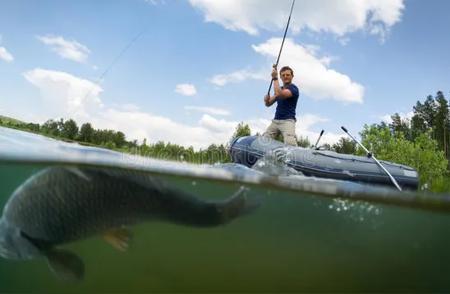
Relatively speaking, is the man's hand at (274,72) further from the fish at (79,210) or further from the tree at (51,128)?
the fish at (79,210)

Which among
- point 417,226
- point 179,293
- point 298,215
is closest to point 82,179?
point 179,293

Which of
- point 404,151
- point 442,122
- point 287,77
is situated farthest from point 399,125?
point 287,77

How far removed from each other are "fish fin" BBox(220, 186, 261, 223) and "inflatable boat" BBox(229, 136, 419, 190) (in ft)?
8.62

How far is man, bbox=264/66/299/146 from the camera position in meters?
8.24

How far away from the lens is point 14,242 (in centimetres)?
322

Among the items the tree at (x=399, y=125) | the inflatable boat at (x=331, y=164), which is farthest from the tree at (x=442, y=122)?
the inflatable boat at (x=331, y=164)

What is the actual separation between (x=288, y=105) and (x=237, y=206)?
176 inches

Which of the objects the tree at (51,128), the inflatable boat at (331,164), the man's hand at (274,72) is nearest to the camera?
the tree at (51,128)

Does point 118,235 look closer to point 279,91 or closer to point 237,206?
point 237,206

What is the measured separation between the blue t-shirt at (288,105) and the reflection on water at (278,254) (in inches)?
89.8

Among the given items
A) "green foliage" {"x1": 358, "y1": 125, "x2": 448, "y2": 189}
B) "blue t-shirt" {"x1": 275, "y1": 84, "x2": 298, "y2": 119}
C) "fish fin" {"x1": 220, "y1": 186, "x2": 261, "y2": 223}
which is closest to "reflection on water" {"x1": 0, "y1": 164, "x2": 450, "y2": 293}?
"fish fin" {"x1": 220, "y1": 186, "x2": 261, "y2": 223}

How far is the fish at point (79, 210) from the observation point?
3.19m

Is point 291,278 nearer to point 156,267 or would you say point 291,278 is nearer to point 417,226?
point 156,267

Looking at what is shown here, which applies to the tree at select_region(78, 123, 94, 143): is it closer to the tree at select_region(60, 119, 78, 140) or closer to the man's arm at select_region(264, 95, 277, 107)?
the tree at select_region(60, 119, 78, 140)
